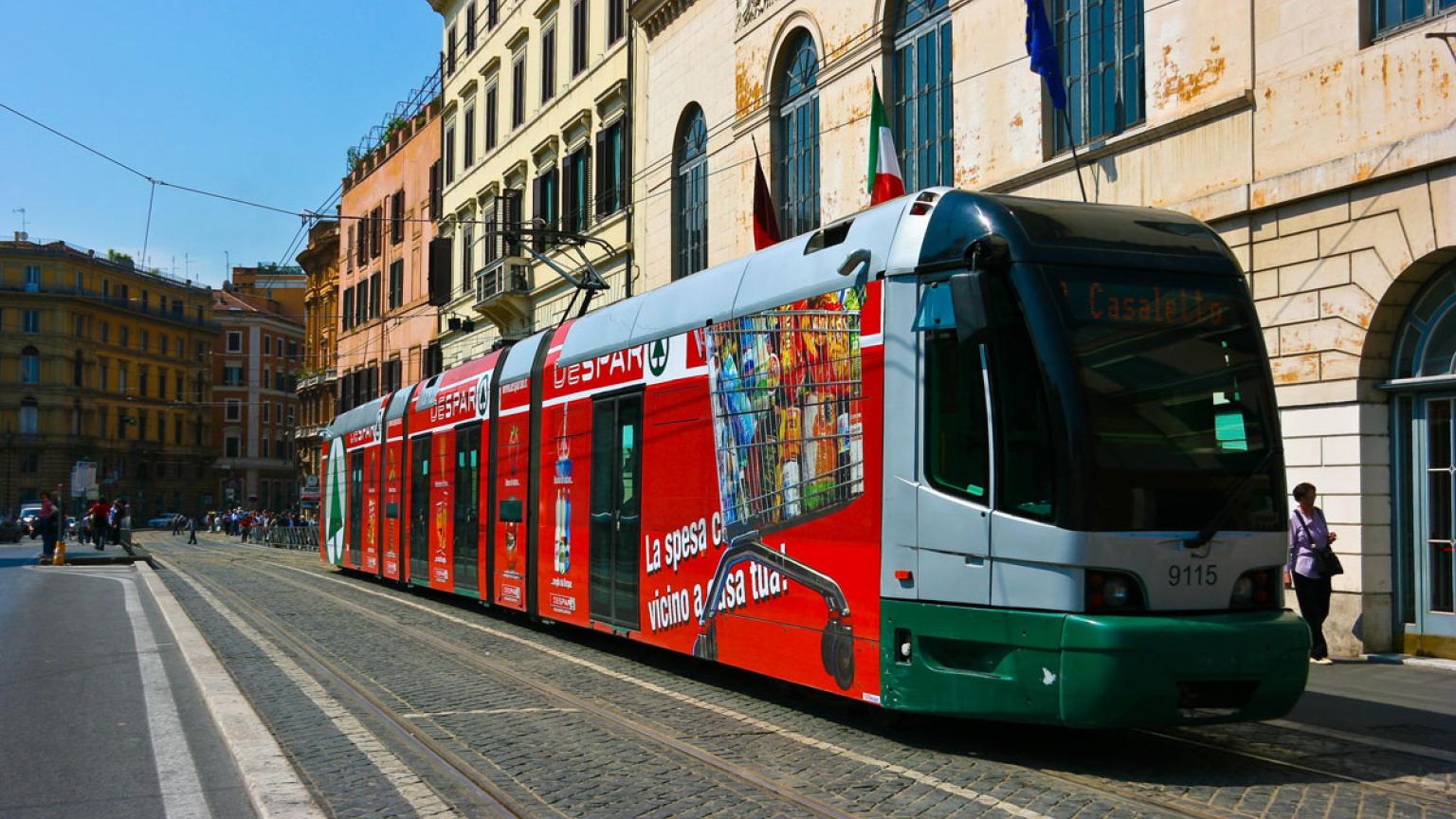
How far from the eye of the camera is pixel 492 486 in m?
16.5

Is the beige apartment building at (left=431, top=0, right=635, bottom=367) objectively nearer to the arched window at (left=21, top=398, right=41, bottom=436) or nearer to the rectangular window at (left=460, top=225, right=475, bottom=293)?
the rectangular window at (left=460, top=225, right=475, bottom=293)

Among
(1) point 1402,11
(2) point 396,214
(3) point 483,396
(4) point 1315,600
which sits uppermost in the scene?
(2) point 396,214

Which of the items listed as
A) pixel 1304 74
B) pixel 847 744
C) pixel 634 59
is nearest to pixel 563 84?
pixel 634 59

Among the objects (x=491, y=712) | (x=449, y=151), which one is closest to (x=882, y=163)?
(x=491, y=712)

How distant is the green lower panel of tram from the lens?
6973mm

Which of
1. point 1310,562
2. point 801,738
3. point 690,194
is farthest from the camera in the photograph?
point 690,194

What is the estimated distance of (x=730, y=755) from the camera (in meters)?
7.80

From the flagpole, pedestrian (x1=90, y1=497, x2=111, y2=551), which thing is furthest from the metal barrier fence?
the flagpole

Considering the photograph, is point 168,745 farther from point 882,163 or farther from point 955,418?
point 882,163

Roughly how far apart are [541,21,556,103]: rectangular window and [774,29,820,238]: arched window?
13.5 meters

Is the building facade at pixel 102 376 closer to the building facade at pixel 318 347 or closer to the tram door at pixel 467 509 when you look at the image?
the building facade at pixel 318 347

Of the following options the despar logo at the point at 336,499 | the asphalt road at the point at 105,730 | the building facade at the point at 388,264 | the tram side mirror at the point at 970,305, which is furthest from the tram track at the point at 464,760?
the building facade at the point at 388,264

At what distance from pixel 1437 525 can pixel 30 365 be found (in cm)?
9291

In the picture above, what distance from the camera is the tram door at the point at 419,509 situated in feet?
65.8
